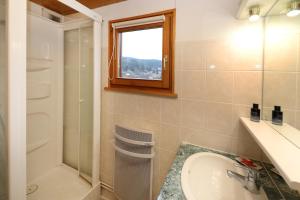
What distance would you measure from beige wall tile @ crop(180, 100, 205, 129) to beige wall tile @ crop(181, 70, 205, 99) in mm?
53

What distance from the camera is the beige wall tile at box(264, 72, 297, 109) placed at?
812mm

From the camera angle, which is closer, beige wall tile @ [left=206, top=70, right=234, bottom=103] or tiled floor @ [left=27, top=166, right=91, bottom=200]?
beige wall tile @ [left=206, top=70, right=234, bottom=103]

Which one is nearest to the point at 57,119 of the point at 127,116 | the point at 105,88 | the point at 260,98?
the point at 105,88

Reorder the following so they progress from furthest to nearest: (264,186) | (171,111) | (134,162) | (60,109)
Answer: (60,109) < (134,162) < (171,111) < (264,186)

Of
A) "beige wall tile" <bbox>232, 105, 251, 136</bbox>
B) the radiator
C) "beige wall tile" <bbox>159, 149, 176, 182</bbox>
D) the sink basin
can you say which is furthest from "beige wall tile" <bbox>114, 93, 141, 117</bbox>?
"beige wall tile" <bbox>232, 105, 251, 136</bbox>

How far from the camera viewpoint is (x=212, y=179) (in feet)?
3.01

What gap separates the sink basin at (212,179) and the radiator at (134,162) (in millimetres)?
451

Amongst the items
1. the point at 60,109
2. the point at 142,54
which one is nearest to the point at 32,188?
the point at 60,109

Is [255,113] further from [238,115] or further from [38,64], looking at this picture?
[38,64]

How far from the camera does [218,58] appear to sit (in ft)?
3.47

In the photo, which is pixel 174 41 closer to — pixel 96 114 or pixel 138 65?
pixel 138 65

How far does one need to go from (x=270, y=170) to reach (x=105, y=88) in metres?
1.40

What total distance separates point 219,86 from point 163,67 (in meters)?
0.45

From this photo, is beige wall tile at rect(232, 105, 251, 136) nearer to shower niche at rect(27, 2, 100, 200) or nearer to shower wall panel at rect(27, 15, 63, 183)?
shower niche at rect(27, 2, 100, 200)
